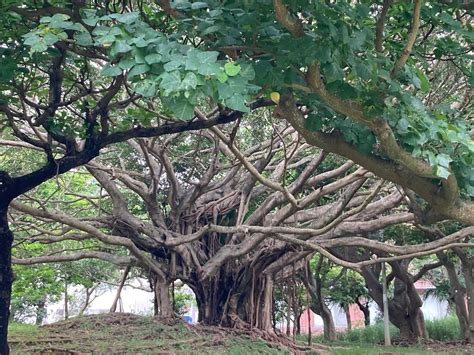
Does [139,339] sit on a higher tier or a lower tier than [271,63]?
lower

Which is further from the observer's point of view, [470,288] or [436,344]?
[470,288]

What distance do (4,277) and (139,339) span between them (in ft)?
9.56

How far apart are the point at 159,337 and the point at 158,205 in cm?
215

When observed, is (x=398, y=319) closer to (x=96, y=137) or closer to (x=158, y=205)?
(x=158, y=205)

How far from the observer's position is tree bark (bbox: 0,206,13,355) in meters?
4.81

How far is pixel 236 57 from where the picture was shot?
3.36 meters

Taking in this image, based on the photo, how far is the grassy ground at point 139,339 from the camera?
6.76m

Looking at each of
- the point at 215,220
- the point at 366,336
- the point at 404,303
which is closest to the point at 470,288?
the point at 404,303

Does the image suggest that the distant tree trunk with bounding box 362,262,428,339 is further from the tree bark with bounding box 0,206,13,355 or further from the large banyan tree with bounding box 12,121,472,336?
the tree bark with bounding box 0,206,13,355

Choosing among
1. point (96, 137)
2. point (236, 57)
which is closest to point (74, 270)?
point (96, 137)

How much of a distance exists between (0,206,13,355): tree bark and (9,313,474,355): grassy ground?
1.73 metres

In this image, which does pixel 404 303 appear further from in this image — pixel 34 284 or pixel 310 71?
pixel 310 71

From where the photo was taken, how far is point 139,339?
7375 millimetres

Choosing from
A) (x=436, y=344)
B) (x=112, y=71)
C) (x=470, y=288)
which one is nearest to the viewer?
(x=112, y=71)
